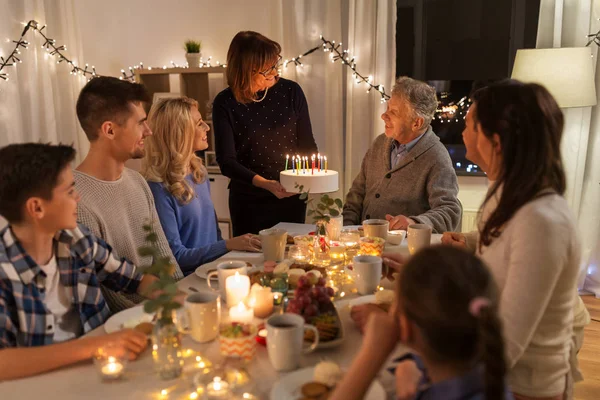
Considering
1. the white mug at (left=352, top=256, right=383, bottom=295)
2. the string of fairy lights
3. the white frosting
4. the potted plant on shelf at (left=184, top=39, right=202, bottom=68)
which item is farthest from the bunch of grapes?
the potted plant on shelf at (left=184, top=39, right=202, bottom=68)

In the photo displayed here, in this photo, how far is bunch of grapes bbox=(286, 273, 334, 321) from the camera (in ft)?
4.24

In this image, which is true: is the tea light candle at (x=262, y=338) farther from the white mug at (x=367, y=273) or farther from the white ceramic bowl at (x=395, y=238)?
the white ceramic bowl at (x=395, y=238)

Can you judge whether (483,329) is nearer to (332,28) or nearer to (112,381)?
(112,381)

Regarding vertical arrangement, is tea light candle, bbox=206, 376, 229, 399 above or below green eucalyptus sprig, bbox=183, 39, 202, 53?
below

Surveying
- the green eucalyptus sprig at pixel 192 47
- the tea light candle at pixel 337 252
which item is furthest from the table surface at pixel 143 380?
the green eucalyptus sprig at pixel 192 47

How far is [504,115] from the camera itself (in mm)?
1245

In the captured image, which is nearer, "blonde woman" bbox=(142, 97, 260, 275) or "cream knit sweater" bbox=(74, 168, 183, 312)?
"cream knit sweater" bbox=(74, 168, 183, 312)

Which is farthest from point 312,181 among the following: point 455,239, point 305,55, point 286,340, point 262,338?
point 305,55

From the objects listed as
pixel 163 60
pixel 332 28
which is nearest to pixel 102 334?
pixel 332 28

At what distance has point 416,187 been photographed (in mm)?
2604

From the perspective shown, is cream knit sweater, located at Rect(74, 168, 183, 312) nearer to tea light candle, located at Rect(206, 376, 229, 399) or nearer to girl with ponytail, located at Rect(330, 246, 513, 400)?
tea light candle, located at Rect(206, 376, 229, 399)

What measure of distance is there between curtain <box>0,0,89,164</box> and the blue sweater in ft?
7.13

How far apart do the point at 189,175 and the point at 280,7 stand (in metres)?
2.20

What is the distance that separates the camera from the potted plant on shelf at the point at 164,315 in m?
1.07
